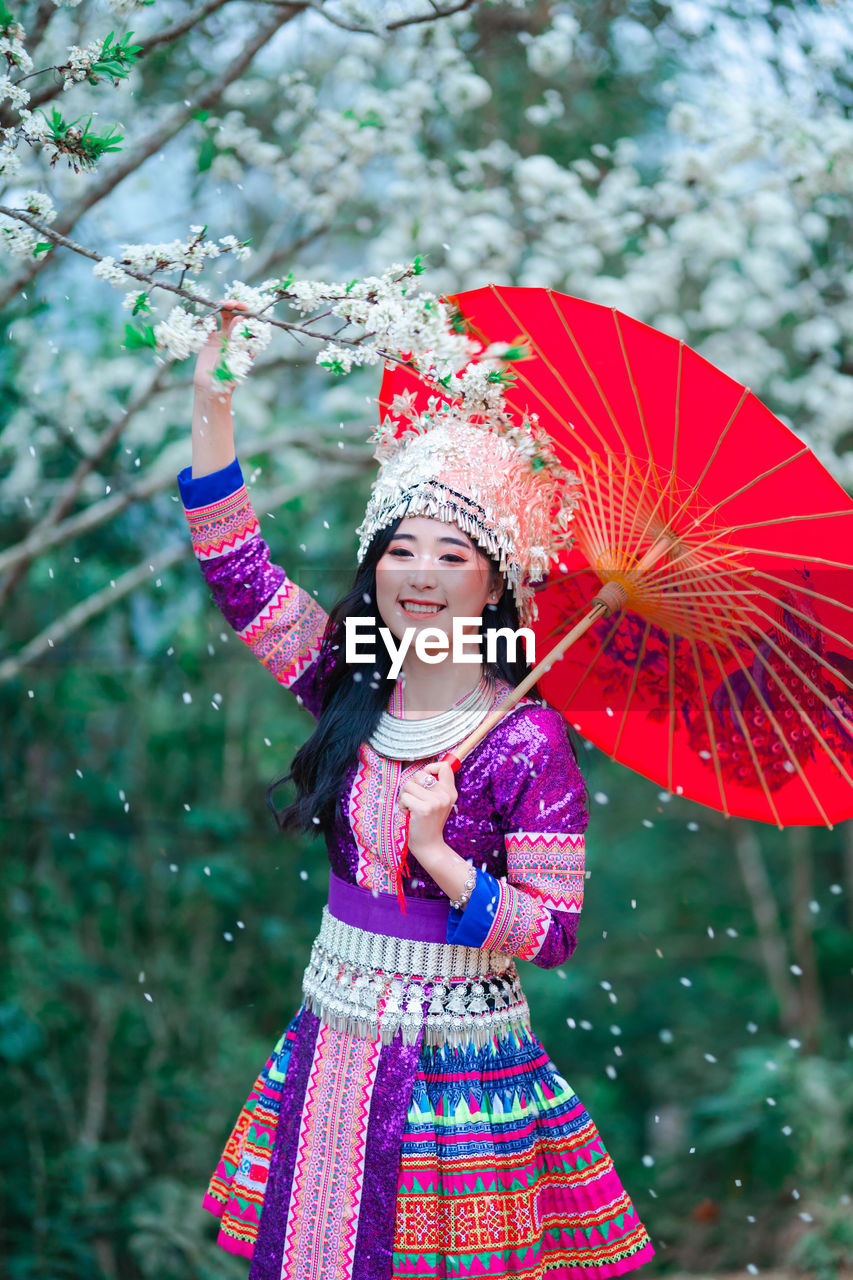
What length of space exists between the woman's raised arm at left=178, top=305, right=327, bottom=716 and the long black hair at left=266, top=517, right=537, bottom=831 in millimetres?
45

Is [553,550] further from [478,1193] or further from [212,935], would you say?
[212,935]

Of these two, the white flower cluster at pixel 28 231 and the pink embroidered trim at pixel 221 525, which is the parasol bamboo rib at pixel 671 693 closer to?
the pink embroidered trim at pixel 221 525

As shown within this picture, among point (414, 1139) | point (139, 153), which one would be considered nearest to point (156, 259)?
point (139, 153)

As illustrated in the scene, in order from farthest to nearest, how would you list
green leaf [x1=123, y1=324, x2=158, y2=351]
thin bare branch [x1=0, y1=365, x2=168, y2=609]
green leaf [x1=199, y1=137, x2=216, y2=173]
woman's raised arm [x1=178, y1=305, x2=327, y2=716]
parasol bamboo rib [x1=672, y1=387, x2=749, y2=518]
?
1. thin bare branch [x1=0, y1=365, x2=168, y2=609]
2. green leaf [x1=199, y1=137, x2=216, y2=173]
3. woman's raised arm [x1=178, y1=305, x2=327, y2=716]
4. parasol bamboo rib [x1=672, y1=387, x2=749, y2=518]
5. green leaf [x1=123, y1=324, x2=158, y2=351]

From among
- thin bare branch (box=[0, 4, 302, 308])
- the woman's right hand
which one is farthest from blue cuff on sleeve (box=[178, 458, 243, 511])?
thin bare branch (box=[0, 4, 302, 308])

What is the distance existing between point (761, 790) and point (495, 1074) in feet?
2.02

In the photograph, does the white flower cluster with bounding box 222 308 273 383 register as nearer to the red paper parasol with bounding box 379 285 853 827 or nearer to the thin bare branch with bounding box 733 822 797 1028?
the red paper parasol with bounding box 379 285 853 827

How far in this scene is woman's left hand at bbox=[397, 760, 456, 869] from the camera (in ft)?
5.22

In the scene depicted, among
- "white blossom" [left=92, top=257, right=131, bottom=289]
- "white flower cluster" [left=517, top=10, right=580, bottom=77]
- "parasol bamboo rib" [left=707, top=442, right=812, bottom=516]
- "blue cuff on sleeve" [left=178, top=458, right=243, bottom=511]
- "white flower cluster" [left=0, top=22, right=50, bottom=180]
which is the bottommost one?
"parasol bamboo rib" [left=707, top=442, right=812, bottom=516]

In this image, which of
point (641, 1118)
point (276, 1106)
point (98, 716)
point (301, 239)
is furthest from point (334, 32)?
point (641, 1118)

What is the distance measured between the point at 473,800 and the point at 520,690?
0.18 m

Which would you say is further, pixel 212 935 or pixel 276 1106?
pixel 212 935

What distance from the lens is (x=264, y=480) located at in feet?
11.6

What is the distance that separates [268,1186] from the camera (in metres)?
1.72
